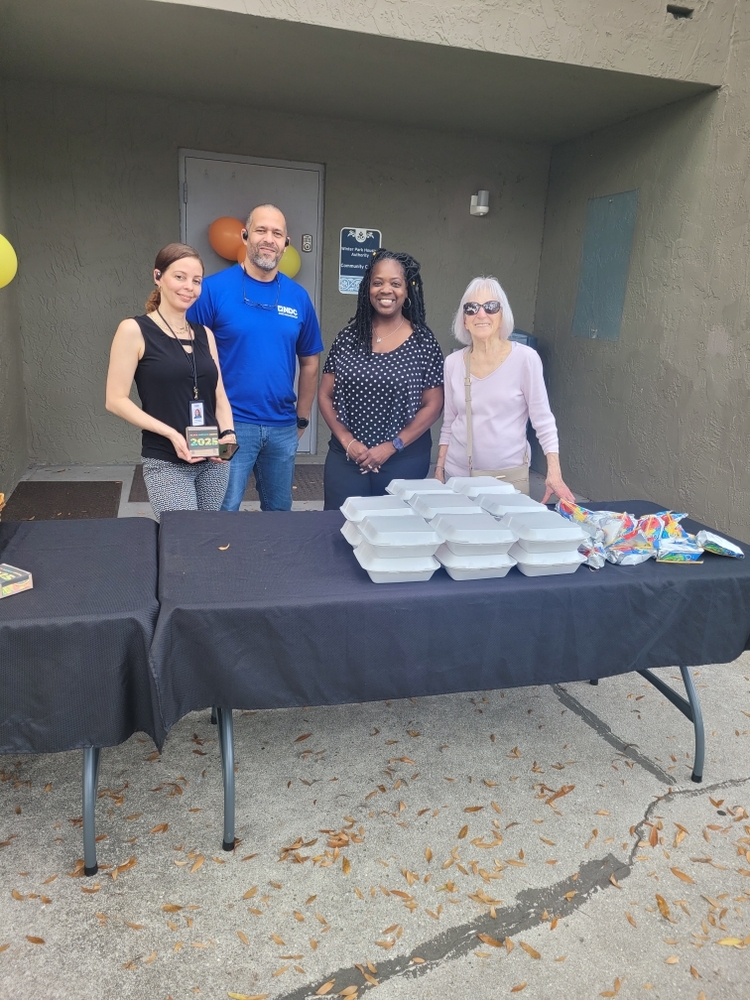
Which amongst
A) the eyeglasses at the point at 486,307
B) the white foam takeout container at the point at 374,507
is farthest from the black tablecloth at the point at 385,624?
the eyeglasses at the point at 486,307

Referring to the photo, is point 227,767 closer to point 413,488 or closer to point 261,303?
point 413,488

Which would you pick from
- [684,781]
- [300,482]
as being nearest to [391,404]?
[684,781]

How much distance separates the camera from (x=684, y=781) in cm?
244

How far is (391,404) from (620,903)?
200 centimetres

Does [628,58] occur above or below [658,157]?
above

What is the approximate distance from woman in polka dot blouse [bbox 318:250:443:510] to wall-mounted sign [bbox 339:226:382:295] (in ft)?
11.1

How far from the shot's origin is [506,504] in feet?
7.35

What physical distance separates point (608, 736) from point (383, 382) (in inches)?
69.2

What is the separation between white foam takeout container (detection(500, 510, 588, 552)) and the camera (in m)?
1.98

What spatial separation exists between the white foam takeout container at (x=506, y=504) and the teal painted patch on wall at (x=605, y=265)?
3832 mm

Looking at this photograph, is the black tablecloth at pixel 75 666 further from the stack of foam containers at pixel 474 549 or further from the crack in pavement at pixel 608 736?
the crack in pavement at pixel 608 736

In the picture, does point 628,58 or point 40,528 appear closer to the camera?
point 40,528

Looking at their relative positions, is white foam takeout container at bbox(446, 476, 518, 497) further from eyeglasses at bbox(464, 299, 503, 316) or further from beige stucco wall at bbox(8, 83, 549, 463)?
beige stucco wall at bbox(8, 83, 549, 463)

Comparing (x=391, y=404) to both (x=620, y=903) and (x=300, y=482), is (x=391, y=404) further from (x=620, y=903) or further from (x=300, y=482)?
(x=300, y=482)
